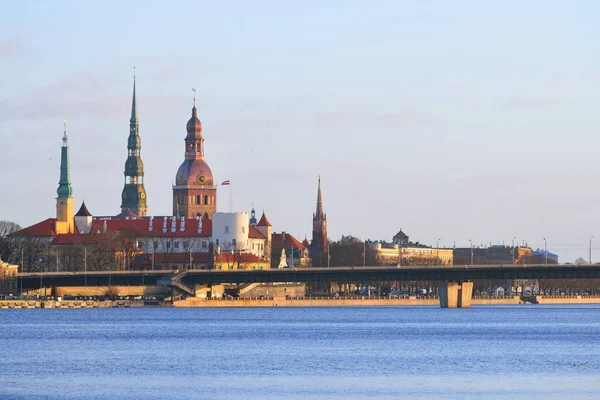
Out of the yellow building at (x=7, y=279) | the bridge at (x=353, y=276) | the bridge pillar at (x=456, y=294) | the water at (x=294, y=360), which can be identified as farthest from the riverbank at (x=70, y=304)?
the water at (x=294, y=360)

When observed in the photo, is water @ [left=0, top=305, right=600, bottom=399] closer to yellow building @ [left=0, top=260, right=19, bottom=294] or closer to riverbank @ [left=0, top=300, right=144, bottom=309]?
riverbank @ [left=0, top=300, right=144, bottom=309]

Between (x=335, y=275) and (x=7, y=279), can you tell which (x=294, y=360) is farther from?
(x=7, y=279)

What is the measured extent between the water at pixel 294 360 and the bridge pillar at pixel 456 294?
129ft

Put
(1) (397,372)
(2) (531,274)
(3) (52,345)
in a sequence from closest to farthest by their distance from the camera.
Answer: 1. (1) (397,372)
2. (3) (52,345)
3. (2) (531,274)

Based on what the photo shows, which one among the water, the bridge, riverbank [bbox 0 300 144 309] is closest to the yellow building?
the bridge

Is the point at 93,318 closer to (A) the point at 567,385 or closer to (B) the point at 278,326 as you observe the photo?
(B) the point at 278,326

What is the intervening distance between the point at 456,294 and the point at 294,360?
9785cm

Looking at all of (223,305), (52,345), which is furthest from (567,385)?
(223,305)

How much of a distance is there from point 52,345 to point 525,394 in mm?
39523

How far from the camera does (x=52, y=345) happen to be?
93062 mm

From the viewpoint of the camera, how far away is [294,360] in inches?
3147

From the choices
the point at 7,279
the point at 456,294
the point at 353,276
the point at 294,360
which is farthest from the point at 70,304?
the point at 294,360

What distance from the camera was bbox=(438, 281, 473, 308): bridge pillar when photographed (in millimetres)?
174125

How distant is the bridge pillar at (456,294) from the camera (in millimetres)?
174125
